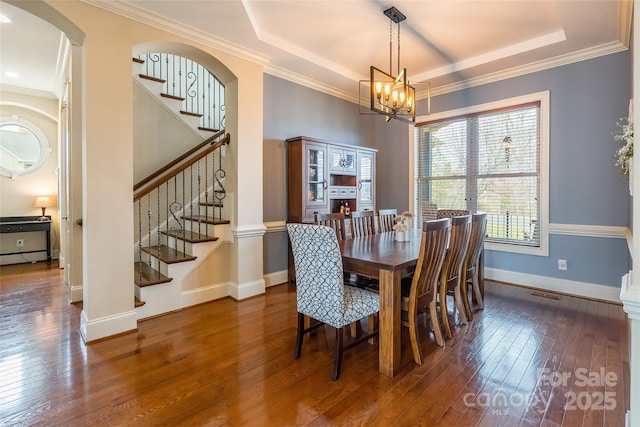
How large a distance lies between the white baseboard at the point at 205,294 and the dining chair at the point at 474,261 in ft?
8.34

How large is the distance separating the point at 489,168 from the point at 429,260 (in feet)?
9.23

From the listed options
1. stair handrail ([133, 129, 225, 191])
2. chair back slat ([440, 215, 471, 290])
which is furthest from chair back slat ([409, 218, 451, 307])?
stair handrail ([133, 129, 225, 191])

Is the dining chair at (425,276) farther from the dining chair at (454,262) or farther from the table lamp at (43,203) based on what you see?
the table lamp at (43,203)

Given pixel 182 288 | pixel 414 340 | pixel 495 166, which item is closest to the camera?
pixel 414 340

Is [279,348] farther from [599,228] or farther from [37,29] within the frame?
[37,29]

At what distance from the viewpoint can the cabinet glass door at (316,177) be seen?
13.8 ft

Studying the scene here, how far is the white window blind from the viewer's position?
4.04 m

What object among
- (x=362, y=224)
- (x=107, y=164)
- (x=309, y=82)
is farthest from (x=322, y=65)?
(x=107, y=164)

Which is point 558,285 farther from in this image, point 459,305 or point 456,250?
point 456,250

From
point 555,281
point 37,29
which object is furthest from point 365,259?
point 37,29

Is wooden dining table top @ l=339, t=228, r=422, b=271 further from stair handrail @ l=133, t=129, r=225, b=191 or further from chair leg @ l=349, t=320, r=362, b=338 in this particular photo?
stair handrail @ l=133, t=129, r=225, b=191

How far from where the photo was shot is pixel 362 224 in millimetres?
3547

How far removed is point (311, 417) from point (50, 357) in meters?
2.06

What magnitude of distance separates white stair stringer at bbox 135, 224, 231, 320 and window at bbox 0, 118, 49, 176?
4.19 m
